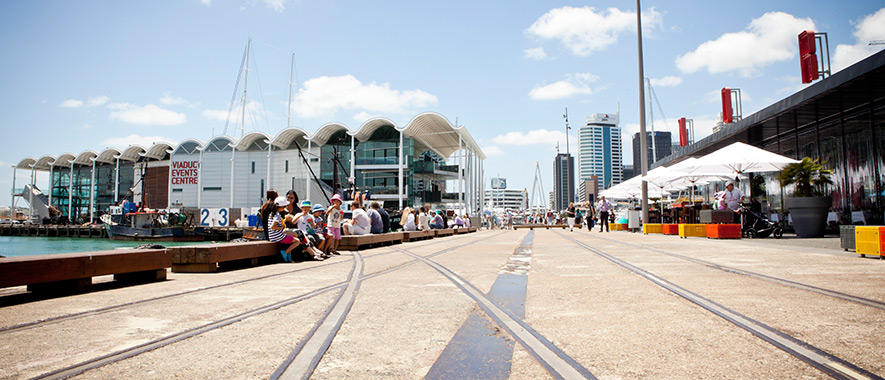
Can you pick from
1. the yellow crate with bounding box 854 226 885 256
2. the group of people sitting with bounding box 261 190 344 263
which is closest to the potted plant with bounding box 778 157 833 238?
the yellow crate with bounding box 854 226 885 256

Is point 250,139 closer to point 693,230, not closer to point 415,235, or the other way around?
point 415,235

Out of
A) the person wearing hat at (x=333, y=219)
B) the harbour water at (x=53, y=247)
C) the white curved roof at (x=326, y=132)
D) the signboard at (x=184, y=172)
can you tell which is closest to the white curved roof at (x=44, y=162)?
the signboard at (x=184, y=172)

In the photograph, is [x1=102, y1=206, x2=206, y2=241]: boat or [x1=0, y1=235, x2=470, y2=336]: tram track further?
[x1=102, y1=206, x2=206, y2=241]: boat

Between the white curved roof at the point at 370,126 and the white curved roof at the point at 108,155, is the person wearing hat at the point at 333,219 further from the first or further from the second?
the white curved roof at the point at 108,155

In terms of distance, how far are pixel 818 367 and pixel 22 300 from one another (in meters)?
6.60

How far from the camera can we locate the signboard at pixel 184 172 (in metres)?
68.5

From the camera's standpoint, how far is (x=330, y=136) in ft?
208

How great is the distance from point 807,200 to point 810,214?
1.30ft

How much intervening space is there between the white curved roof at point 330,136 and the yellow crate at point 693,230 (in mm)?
43902

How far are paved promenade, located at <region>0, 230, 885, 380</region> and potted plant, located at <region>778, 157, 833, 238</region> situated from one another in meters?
7.46

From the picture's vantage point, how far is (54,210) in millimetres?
79625

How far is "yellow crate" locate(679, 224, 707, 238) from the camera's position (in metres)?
15.8

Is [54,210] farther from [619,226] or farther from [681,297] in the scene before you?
[681,297]

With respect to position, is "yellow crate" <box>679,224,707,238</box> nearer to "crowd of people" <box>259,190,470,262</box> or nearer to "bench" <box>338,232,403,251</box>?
"bench" <box>338,232,403,251</box>
